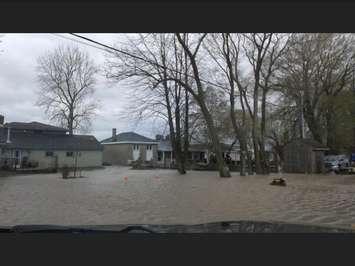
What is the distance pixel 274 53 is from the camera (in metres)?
33.6

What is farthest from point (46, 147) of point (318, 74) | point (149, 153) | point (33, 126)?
point (318, 74)

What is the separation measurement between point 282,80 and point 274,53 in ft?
22.2

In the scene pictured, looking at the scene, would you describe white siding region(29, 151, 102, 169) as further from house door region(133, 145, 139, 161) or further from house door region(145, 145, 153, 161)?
house door region(145, 145, 153, 161)

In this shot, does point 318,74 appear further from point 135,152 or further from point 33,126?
point 135,152

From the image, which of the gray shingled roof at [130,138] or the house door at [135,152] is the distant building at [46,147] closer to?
the house door at [135,152]

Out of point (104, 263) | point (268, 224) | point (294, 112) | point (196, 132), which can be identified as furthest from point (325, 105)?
point (104, 263)

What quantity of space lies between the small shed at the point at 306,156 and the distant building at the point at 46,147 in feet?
81.6

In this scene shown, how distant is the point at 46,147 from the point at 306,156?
103ft

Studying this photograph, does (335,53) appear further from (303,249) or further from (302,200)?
(303,249)

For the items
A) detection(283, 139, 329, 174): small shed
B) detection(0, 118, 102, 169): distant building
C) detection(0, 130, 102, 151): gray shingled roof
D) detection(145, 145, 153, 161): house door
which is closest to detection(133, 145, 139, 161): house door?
detection(145, 145, 153, 161): house door

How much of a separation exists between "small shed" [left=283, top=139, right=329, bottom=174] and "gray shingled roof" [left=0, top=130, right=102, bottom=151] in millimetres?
29153

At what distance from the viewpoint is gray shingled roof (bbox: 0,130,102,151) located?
47969 millimetres

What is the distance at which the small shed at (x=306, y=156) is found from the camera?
108ft

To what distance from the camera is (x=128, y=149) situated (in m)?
71.0
